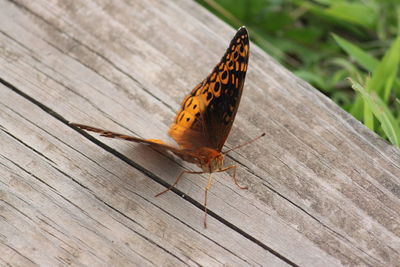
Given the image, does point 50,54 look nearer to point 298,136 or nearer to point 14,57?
point 14,57

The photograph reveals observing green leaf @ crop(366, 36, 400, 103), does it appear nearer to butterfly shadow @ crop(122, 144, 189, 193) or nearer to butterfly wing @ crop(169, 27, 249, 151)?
butterfly wing @ crop(169, 27, 249, 151)

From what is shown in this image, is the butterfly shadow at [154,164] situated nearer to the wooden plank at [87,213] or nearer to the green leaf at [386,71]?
the wooden plank at [87,213]

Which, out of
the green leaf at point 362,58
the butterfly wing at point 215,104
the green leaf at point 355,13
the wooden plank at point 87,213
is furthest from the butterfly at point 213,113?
the green leaf at point 355,13

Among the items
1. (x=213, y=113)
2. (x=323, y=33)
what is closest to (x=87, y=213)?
(x=213, y=113)

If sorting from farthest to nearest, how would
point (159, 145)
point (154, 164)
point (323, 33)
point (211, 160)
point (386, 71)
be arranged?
point (323, 33)
point (386, 71)
point (154, 164)
point (211, 160)
point (159, 145)

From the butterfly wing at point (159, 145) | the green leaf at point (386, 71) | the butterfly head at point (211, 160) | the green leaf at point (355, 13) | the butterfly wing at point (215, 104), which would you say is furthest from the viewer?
the green leaf at point (355, 13)

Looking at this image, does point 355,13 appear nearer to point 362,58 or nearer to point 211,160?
point 362,58
